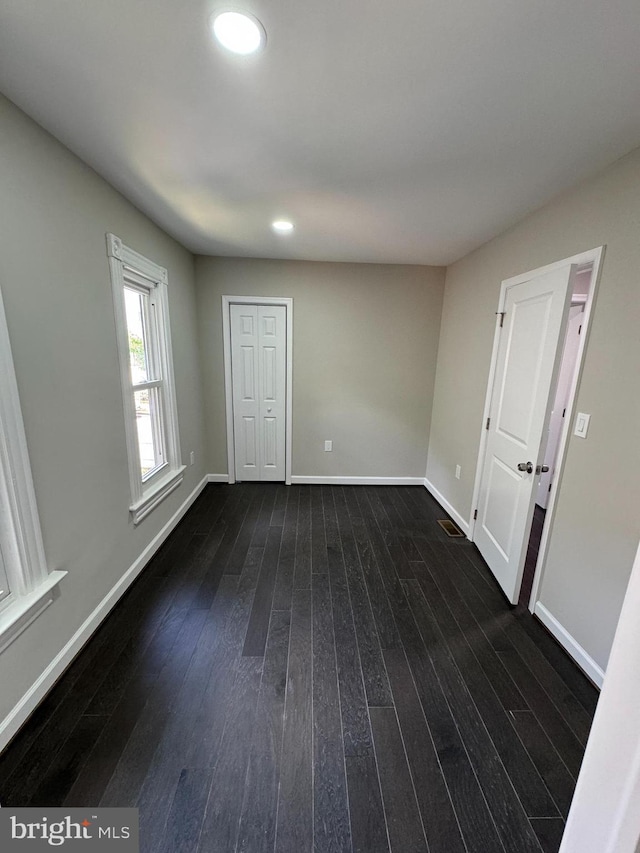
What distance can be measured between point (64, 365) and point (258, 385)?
2.08 metres

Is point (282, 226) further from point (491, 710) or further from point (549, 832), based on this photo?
point (549, 832)

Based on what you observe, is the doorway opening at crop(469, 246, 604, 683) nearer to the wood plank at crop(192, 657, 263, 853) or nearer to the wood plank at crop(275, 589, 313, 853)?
the wood plank at crop(275, 589, 313, 853)

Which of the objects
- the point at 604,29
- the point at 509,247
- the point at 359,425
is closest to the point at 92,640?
the point at 359,425

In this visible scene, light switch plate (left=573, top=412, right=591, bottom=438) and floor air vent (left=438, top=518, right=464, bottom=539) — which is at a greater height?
light switch plate (left=573, top=412, right=591, bottom=438)

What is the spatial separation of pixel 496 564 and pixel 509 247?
2213mm

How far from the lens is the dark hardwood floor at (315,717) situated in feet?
3.49

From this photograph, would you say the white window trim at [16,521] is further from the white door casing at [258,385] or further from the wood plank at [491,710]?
the white door casing at [258,385]

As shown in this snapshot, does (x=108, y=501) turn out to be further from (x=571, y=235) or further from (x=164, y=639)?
(x=571, y=235)

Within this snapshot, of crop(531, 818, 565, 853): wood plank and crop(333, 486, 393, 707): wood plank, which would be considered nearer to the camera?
crop(531, 818, 565, 853): wood plank

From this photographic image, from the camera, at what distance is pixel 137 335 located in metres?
2.42

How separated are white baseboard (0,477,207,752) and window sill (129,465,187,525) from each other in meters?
0.28

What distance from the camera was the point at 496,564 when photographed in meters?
2.24

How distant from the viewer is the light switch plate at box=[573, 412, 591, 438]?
64.1 inches

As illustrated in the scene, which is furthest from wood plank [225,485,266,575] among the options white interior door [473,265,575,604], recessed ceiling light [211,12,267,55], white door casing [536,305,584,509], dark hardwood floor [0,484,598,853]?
white door casing [536,305,584,509]
